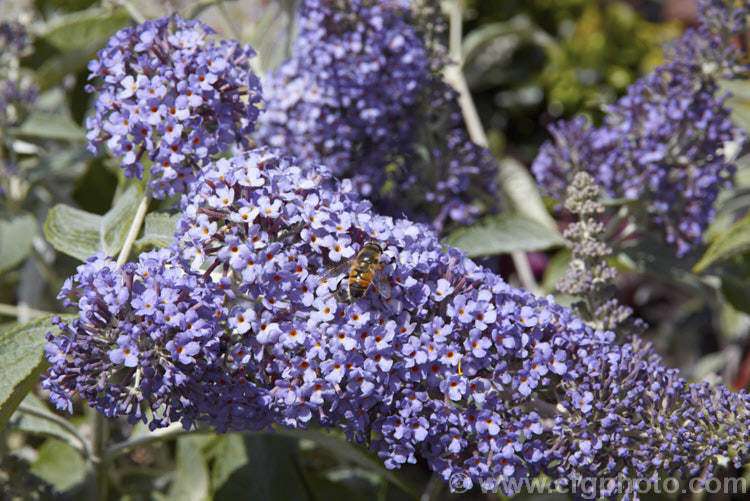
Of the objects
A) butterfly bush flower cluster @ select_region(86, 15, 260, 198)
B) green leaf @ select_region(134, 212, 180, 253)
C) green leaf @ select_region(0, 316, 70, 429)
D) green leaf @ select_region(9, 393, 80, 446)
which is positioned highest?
butterfly bush flower cluster @ select_region(86, 15, 260, 198)

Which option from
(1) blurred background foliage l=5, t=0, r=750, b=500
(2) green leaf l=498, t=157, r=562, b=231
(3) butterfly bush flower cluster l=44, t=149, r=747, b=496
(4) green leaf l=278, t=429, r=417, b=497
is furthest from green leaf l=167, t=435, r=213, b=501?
(2) green leaf l=498, t=157, r=562, b=231

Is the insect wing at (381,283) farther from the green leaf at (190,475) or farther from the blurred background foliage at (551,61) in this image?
the blurred background foliage at (551,61)

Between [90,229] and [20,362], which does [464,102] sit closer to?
[90,229]

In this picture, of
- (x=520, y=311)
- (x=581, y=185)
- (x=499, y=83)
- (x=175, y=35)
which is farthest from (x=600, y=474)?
(x=499, y=83)

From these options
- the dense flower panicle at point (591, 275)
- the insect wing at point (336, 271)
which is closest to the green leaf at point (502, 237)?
the dense flower panicle at point (591, 275)

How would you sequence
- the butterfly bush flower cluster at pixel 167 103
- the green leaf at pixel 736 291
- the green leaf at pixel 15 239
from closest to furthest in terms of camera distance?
the butterfly bush flower cluster at pixel 167 103, the green leaf at pixel 736 291, the green leaf at pixel 15 239

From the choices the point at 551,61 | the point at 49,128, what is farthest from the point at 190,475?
the point at 551,61

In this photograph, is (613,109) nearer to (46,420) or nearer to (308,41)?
(308,41)

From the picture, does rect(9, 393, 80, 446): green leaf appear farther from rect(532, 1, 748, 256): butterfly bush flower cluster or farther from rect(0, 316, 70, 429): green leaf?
rect(532, 1, 748, 256): butterfly bush flower cluster

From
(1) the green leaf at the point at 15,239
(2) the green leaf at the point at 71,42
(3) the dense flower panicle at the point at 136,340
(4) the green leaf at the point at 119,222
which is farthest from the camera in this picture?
(2) the green leaf at the point at 71,42
